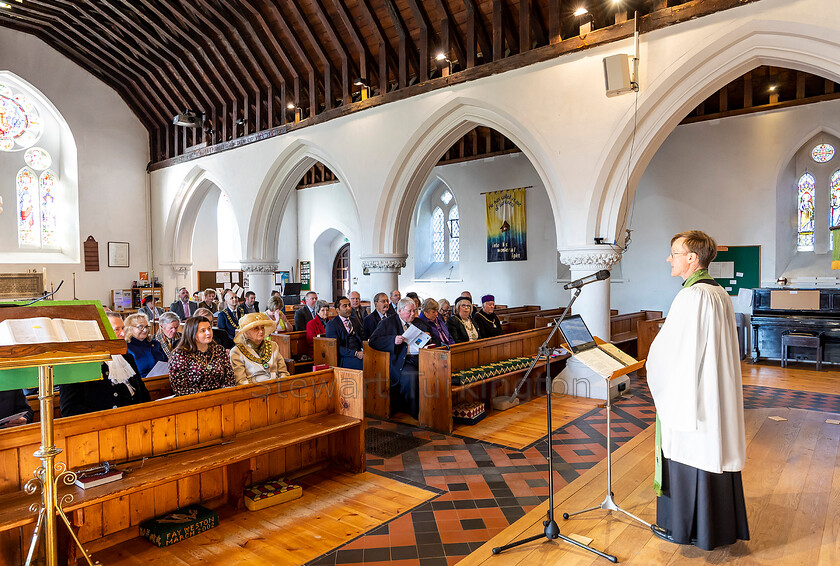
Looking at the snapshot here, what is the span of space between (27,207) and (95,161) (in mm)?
1747

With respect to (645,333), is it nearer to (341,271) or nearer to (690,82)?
(690,82)

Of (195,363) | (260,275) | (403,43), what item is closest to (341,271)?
(260,275)

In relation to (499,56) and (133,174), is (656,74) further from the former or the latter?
(133,174)

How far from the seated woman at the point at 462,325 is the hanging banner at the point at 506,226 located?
18.2 feet

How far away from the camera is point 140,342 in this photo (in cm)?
427

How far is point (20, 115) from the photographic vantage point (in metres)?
11.9

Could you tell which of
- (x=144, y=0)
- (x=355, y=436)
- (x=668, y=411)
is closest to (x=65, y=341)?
(x=355, y=436)

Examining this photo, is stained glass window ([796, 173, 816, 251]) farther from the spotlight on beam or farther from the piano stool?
the spotlight on beam

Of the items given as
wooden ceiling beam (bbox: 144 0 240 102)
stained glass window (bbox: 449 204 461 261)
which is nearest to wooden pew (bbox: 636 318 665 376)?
stained glass window (bbox: 449 204 461 261)

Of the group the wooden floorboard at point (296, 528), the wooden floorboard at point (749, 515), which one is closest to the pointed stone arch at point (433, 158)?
the wooden floorboard at point (749, 515)

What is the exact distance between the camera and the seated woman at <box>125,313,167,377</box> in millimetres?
4199

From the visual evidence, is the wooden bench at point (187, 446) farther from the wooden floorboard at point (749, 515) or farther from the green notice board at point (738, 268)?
the green notice board at point (738, 268)

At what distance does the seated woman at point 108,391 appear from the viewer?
3.16 meters

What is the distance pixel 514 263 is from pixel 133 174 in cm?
947
